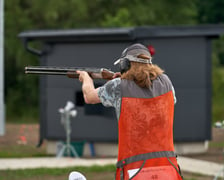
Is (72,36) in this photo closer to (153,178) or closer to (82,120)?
(82,120)

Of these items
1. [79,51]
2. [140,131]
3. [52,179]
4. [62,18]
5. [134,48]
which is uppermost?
[62,18]

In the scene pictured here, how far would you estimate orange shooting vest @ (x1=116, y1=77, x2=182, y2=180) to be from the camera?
4.69m

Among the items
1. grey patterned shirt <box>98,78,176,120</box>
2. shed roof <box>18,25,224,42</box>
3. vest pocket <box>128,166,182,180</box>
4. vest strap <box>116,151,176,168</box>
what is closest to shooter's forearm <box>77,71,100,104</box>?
grey patterned shirt <box>98,78,176,120</box>

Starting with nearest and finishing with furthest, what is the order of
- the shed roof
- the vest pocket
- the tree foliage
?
1. the vest pocket
2. the shed roof
3. the tree foliage

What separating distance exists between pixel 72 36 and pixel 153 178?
10.6m

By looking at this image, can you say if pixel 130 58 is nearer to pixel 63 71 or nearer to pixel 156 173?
pixel 63 71

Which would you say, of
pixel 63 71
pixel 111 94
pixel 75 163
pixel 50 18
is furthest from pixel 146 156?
pixel 50 18

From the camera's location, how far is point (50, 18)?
100ft

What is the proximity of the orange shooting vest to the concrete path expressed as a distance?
728cm

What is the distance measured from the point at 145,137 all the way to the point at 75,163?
8422 millimetres

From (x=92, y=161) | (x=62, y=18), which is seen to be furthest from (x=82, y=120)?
(x=62, y=18)

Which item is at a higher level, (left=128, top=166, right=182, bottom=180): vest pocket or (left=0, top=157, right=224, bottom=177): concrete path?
(left=128, top=166, right=182, bottom=180): vest pocket

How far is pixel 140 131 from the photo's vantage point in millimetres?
4707

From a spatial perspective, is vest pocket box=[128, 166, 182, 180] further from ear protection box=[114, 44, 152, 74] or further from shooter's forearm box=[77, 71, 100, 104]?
ear protection box=[114, 44, 152, 74]
